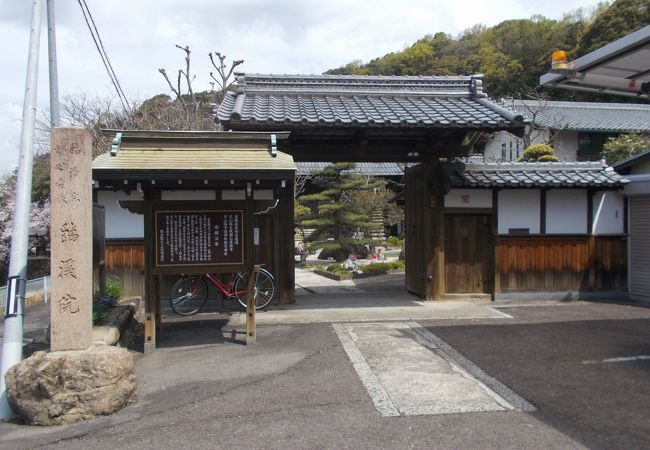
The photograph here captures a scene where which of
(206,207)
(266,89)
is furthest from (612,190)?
(206,207)

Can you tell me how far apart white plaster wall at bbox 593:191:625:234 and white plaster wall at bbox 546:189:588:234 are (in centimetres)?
27

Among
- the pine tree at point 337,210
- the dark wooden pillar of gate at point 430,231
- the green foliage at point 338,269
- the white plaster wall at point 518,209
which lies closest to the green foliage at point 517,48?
the pine tree at point 337,210

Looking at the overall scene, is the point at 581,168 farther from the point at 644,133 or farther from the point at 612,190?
the point at 644,133

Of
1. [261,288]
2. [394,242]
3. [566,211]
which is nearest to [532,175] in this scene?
[566,211]

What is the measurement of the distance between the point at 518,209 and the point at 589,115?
22.8 m

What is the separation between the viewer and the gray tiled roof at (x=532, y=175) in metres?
10.5

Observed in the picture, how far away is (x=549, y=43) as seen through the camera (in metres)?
37.5

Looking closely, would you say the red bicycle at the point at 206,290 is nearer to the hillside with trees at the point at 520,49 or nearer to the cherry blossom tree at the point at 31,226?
the cherry blossom tree at the point at 31,226

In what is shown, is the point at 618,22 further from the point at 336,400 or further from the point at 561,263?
the point at 336,400

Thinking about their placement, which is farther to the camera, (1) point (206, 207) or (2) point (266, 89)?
(2) point (266, 89)

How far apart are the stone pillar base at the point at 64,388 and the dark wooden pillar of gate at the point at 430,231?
23.4 feet

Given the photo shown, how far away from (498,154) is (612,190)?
17775 millimetres

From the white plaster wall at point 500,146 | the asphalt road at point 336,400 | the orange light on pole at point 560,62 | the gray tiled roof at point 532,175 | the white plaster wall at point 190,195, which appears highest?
the white plaster wall at point 500,146

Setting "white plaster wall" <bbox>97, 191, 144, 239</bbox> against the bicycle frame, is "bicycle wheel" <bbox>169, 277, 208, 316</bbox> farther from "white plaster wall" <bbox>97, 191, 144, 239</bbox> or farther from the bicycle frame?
"white plaster wall" <bbox>97, 191, 144, 239</bbox>
